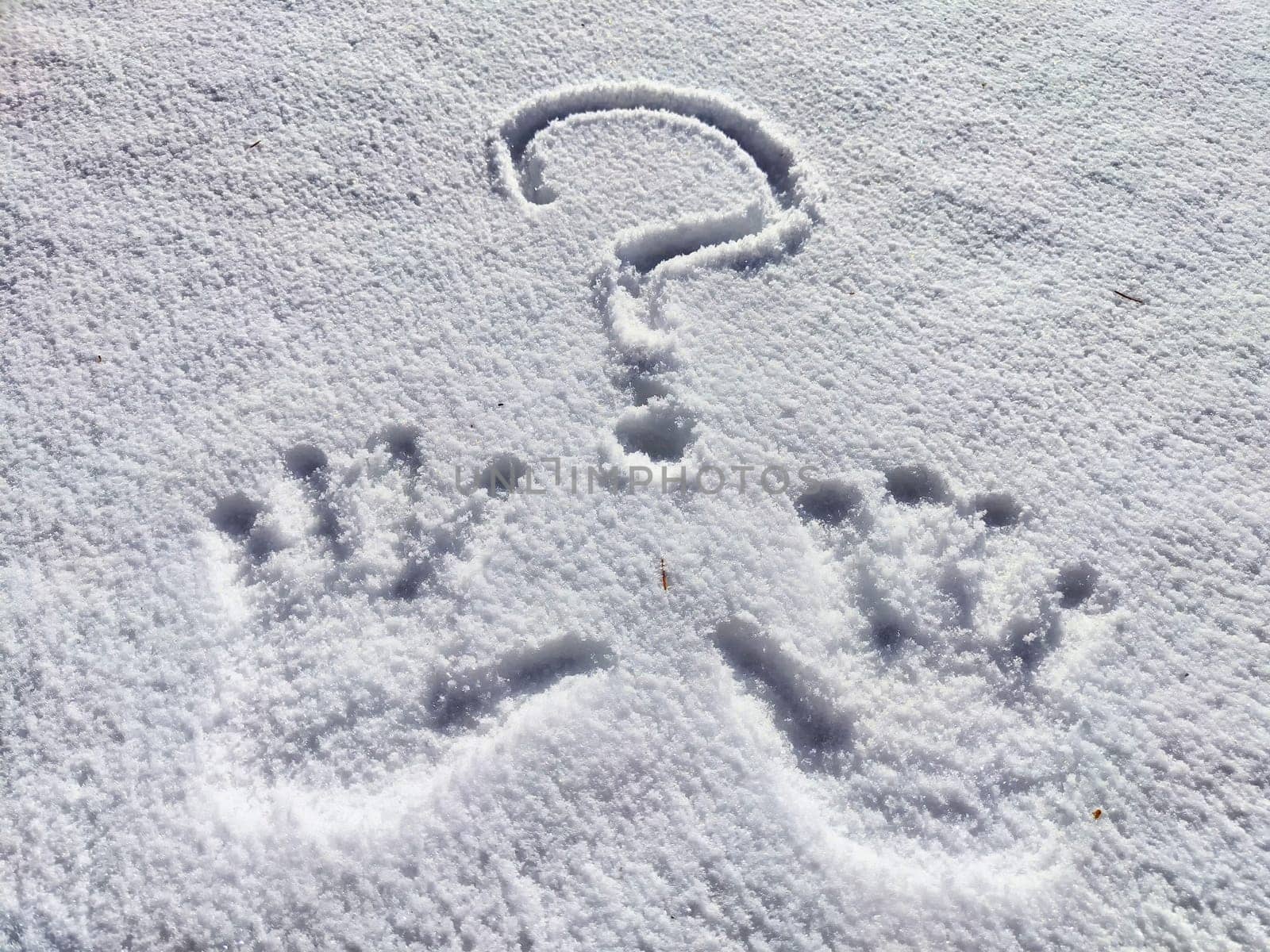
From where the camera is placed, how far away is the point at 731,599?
99cm

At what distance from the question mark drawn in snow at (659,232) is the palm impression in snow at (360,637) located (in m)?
0.18

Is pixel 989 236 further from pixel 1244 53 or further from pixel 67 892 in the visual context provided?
pixel 67 892

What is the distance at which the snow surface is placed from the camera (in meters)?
0.86

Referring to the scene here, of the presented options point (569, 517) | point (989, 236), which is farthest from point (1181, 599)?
point (569, 517)

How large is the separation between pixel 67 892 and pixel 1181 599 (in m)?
1.08

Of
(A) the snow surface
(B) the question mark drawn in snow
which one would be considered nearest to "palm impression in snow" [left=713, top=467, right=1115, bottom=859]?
(A) the snow surface

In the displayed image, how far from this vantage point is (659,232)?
123 centimetres

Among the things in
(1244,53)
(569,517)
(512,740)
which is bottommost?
(512,740)

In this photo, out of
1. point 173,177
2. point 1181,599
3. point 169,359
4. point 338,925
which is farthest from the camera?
point 173,177

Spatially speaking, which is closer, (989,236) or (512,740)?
(512,740)

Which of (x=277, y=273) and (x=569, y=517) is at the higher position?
(x=277, y=273)

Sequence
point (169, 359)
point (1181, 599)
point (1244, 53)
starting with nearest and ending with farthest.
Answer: point (1181, 599) → point (169, 359) → point (1244, 53)

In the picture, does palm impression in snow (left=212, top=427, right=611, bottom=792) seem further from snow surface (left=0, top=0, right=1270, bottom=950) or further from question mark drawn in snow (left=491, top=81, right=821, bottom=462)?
question mark drawn in snow (left=491, top=81, right=821, bottom=462)

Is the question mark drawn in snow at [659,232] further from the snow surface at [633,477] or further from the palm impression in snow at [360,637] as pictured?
the palm impression in snow at [360,637]
